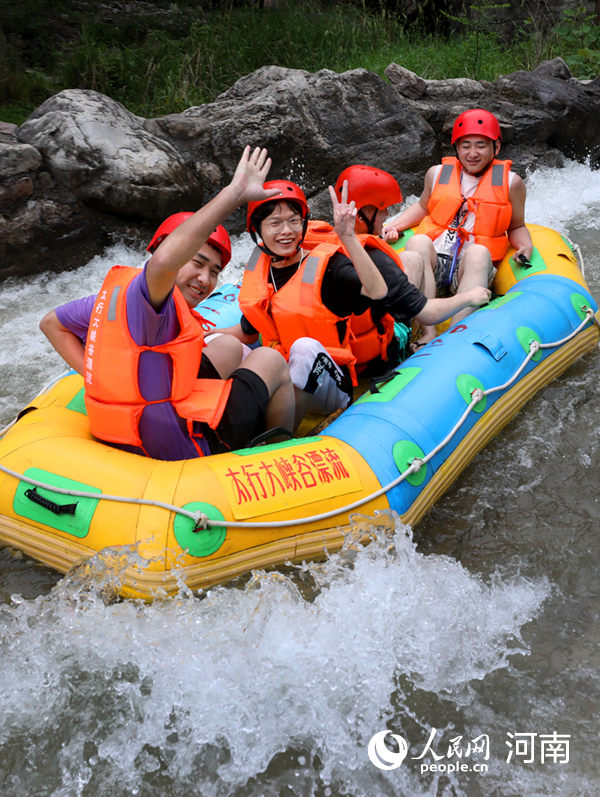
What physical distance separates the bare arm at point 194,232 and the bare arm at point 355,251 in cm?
51

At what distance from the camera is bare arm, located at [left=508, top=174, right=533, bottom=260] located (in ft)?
13.8

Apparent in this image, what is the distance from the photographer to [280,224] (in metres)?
2.89

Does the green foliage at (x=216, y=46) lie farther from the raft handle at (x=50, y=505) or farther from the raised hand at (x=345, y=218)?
the raft handle at (x=50, y=505)

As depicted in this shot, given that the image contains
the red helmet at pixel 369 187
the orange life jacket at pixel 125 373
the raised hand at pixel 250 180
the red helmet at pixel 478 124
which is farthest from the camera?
the red helmet at pixel 478 124

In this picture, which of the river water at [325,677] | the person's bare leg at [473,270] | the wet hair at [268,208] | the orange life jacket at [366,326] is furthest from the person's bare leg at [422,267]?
the river water at [325,677]

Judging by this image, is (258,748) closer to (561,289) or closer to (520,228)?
(561,289)

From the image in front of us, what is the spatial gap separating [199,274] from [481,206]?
2215 mm

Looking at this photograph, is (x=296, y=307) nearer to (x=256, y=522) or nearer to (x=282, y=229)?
(x=282, y=229)

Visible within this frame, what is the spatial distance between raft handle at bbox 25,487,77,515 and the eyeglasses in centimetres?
129

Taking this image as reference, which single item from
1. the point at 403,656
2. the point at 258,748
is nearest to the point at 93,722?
the point at 258,748

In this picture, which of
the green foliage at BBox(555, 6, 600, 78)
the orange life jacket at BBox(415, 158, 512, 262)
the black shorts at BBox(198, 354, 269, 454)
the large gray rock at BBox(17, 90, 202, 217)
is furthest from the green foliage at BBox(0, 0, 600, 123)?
the black shorts at BBox(198, 354, 269, 454)

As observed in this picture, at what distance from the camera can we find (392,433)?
9.17 ft

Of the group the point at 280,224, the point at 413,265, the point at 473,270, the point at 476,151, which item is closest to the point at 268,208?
the point at 280,224

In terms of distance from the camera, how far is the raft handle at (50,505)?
241cm
